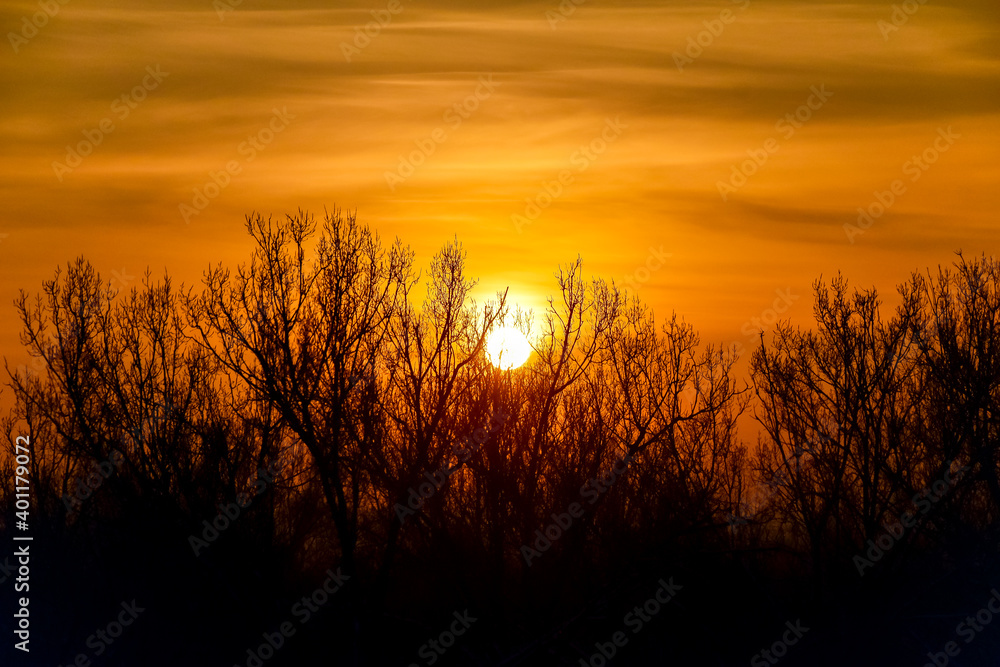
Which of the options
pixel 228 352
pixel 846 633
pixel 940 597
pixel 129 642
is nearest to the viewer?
pixel 228 352

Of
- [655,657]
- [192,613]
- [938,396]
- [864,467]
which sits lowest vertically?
[655,657]

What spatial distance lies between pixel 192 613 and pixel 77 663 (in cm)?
647

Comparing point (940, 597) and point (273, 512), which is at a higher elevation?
point (273, 512)

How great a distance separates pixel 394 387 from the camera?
3419 centimetres

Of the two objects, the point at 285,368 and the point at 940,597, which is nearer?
the point at 285,368

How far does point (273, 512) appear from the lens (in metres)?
37.3

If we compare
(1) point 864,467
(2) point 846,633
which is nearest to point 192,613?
(2) point 846,633

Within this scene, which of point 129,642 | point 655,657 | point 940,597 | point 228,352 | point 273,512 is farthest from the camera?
point 273,512

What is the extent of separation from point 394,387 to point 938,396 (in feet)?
64.3

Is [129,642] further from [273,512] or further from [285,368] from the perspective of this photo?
[285,368]

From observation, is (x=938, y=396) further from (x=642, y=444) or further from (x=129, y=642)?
(x=129, y=642)

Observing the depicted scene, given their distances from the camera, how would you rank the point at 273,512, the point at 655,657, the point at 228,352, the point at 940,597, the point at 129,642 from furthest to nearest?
1. the point at 273,512
2. the point at 129,642
3. the point at 940,597
4. the point at 655,657
5. the point at 228,352

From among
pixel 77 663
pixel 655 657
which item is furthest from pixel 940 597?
pixel 77 663

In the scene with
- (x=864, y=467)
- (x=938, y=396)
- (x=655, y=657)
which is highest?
(x=938, y=396)
